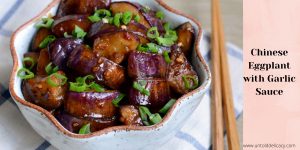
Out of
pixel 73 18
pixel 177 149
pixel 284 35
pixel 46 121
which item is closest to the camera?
pixel 46 121

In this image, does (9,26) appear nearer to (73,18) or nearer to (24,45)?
(24,45)

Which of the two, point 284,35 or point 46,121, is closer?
point 46,121

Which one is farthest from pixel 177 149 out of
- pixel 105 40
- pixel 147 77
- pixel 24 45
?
pixel 24 45

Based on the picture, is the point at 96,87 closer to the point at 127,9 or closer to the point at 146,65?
the point at 146,65

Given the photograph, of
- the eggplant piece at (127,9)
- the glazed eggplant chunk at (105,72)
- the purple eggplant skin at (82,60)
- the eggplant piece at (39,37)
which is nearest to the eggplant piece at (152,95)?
the glazed eggplant chunk at (105,72)

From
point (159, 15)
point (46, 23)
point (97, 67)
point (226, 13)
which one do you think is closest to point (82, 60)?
point (97, 67)

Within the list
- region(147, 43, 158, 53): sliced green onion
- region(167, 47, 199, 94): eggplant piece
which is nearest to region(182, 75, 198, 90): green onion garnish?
region(167, 47, 199, 94): eggplant piece

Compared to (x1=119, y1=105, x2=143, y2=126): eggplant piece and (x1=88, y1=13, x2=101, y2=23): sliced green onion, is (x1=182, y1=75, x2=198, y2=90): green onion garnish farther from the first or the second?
(x1=88, y1=13, x2=101, y2=23): sliced green onion
